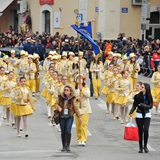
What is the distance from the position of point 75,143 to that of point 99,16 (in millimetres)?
26665

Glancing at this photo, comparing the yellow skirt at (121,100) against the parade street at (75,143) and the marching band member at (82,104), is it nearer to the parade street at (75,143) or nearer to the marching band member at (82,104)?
the parade street at (75,143)

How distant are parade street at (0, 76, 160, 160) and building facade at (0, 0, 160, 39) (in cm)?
1874

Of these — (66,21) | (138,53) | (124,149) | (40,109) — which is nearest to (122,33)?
(66,21)

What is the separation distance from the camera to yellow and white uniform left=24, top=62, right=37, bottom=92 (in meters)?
25.3

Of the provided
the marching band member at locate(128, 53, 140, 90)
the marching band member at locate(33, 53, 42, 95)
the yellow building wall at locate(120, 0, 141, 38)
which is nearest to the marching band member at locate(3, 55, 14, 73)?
the marching band member at locate(33, 53, 42, 95)

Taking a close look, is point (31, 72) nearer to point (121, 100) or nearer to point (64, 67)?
point (64, 67)

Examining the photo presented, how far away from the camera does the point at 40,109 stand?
22.8 meters

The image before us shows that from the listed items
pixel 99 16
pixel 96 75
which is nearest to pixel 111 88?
pixel 96 75

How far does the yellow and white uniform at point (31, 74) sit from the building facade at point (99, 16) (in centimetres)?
1240

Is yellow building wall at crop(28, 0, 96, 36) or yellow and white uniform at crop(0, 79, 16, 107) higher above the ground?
yellow building wall at crop(28, 0, 96, 36)

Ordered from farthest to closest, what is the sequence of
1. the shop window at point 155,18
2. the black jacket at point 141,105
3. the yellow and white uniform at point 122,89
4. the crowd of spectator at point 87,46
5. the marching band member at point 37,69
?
the shop window at point 155,18 < the crowd of spectator at point 87,46 < the marching band member at point 37,69 < the yellow and white uniform at point 122,89 < the black jacket at point 141,105

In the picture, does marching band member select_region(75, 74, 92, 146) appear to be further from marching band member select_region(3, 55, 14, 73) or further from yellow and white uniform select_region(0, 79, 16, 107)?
marching band member select_region(3, 55, 14, 73)

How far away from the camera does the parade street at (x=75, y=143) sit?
14.6 metres

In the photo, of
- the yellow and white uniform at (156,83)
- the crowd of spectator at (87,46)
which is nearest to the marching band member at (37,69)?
the yellow and white uniform at (156,83)
